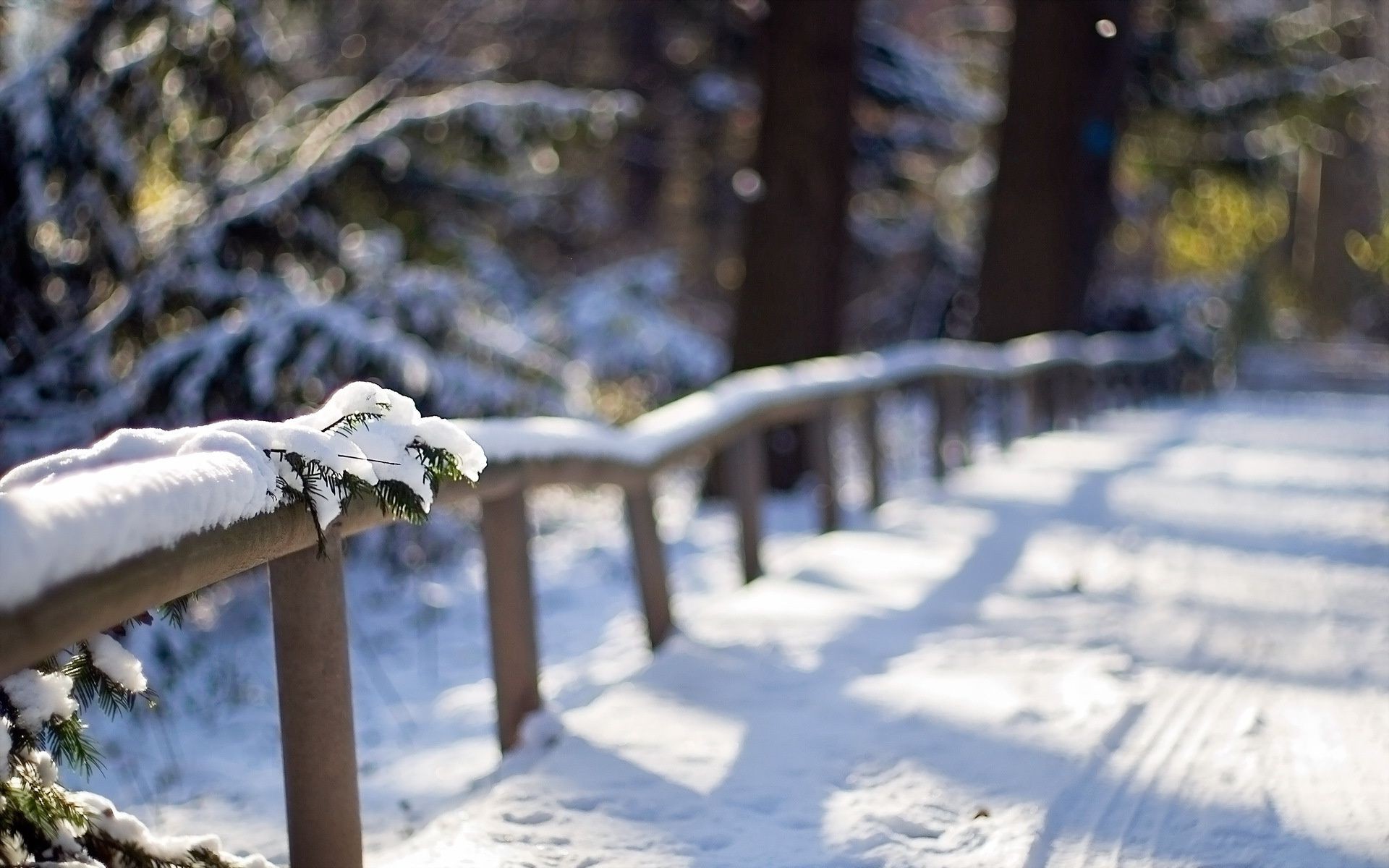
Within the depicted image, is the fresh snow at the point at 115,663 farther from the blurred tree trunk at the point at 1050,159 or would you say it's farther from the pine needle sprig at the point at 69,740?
the blurred tree trunk at the point at 1050,159

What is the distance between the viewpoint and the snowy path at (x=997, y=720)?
3.64m

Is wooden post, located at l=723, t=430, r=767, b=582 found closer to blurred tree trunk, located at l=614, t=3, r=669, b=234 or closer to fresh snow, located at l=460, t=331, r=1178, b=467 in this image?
fresh snow, located at l=460, t=331, r=1178, b=467

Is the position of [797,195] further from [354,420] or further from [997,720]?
[354,420]

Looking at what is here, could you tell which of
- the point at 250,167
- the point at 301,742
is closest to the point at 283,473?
the point at 301,742

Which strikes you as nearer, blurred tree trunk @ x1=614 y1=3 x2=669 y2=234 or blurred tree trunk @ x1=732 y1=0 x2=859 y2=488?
blurred tree trunk @ x1=732 y1=0 x2=859 y2=488

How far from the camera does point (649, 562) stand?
588 centimetres

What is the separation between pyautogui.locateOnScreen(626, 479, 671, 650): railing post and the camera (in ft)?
19.1

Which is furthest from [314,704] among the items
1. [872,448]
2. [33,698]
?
[872,448]

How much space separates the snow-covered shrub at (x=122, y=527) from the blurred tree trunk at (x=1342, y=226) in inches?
1399

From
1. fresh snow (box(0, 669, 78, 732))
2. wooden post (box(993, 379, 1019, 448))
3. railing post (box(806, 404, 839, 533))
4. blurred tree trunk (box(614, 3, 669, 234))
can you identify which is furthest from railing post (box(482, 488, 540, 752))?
blurred tree trunk (box(614, 3, 669, 234))

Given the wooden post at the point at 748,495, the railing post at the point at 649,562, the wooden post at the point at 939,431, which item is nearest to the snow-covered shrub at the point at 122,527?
the railing post at the point at 649,562

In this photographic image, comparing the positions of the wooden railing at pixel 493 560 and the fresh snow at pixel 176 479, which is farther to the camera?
the wooden railing at pixel 493 560

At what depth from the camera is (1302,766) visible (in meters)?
4.11

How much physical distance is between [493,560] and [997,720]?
1.60 metres
